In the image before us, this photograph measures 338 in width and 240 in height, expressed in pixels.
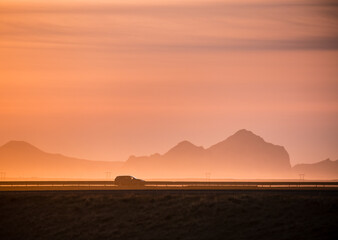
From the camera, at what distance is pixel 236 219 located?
63.1 metres

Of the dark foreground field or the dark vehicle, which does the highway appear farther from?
the dark foreground field

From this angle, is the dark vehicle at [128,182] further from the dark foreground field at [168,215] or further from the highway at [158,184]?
the dark foreground field at [168,215]

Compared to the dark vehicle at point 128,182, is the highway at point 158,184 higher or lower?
lower

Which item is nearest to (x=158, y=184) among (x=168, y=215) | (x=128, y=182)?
(x=128, y=182)

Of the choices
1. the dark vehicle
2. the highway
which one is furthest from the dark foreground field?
the dark vehicle

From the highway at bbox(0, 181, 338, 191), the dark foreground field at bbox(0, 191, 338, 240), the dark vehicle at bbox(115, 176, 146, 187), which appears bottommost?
the dark foreground field at bbox(0, 191, 338, 240)

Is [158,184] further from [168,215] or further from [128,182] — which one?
[168,215]

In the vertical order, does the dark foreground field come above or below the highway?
below

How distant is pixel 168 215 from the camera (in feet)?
219

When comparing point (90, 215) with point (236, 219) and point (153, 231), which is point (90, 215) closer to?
point (153, 231)

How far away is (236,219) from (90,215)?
47.9 ft

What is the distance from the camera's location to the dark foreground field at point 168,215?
199 ft

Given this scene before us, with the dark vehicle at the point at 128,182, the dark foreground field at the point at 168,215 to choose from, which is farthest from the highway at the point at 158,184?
the dark foreground field at the point at 168,215

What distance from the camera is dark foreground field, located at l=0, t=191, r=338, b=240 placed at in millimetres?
60625
